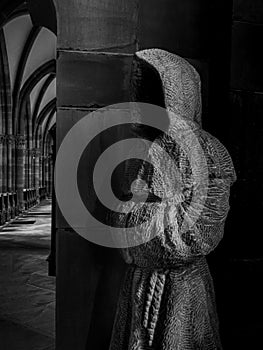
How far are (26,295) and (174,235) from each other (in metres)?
4.58

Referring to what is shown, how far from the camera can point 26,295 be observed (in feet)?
17.9

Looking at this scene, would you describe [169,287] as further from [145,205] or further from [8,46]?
[8,46]

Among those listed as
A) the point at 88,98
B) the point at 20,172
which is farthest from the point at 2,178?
the point at 88,98

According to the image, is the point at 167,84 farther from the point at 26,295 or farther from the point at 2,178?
the point at 2,178

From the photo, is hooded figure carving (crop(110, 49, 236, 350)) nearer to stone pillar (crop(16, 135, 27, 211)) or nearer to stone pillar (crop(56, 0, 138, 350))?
stone pillar (crop(56, 0, 138, 350))

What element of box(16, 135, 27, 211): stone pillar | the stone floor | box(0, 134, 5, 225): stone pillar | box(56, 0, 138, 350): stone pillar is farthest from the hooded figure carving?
box(16, 135, 27, 211): stone pillar

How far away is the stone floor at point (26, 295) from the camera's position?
13.2ft

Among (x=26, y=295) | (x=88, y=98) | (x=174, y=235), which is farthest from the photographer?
(x=26, y=295)

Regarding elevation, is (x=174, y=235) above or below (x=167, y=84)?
below

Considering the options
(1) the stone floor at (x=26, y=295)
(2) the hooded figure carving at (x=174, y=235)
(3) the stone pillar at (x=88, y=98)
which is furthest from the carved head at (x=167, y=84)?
(1) the stone floor at (x=26, y=295)

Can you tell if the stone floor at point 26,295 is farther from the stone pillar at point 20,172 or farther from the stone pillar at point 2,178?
the stone pillar at point 20,172

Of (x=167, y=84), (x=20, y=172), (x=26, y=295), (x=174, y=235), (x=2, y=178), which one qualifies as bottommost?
(x=26, y=295)

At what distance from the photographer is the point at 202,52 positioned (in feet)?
7.16

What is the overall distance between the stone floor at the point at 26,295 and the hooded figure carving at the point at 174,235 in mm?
2616
